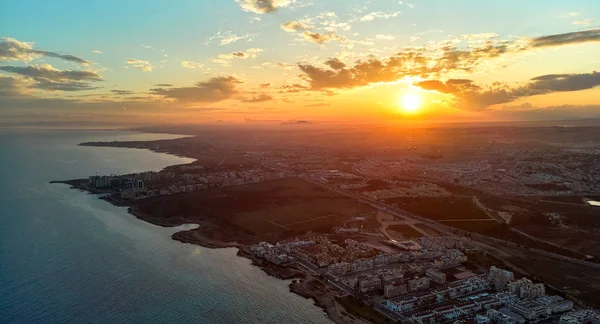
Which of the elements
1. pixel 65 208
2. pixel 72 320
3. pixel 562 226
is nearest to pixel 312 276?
pixel 72 320

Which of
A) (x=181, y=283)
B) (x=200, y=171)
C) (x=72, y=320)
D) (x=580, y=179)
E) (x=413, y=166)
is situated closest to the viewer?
(x=72, y=320)

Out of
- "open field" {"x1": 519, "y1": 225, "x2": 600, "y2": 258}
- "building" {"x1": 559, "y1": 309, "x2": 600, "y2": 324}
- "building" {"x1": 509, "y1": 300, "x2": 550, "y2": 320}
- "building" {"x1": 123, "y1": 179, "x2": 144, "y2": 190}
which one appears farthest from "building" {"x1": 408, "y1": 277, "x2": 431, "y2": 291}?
"building" {"x1": 123, "y1": 179, "x2": 144, "y2": 190}

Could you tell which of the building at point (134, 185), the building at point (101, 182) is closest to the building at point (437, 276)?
the building at point (134, 185)

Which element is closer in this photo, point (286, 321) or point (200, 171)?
point (286, 321)

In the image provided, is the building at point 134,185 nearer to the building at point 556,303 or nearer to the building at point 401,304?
the building at point 401,304

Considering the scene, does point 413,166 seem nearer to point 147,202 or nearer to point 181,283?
point 147,202
